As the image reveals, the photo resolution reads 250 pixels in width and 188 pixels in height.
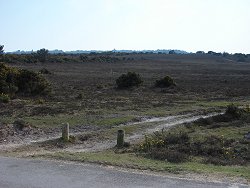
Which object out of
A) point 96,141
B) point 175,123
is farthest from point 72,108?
point 96,141

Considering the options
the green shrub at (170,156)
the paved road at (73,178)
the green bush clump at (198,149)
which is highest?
the paved road at (73,178)

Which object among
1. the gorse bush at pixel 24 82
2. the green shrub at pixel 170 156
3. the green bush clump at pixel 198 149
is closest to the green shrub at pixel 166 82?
the gorse bush at pixel 24 82

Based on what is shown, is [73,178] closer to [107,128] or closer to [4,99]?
[107,128]

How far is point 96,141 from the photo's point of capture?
1788 centimetres

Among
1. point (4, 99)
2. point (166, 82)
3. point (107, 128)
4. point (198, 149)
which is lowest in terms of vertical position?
point (107, 128)

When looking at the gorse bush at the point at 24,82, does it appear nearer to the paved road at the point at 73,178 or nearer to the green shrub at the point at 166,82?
the green shrub at the point at 166,82

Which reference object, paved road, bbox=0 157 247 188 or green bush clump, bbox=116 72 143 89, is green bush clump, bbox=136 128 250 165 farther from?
green bush clump, bbox=116 72 143 89

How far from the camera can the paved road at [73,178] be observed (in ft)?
30.7

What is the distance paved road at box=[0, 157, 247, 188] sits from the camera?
9.36 meters

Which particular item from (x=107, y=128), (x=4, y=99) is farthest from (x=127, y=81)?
(x=107, y=128)

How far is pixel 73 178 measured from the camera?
32.8 ft

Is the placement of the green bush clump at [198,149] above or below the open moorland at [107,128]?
above

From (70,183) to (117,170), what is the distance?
158 centimetres

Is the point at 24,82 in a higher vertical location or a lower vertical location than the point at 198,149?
higher
